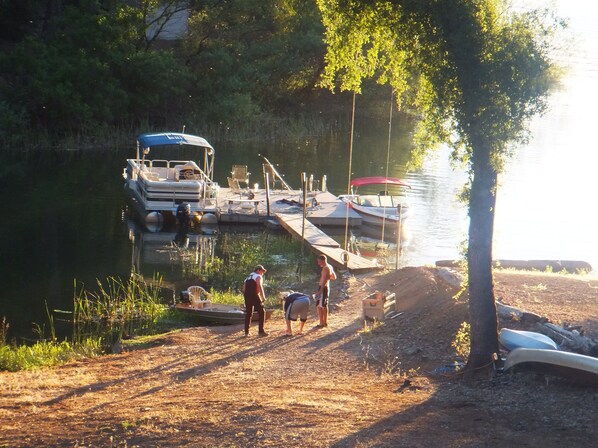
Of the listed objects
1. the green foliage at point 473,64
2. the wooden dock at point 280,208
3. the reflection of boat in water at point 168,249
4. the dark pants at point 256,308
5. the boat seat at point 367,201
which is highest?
the green foliage at point 473,64

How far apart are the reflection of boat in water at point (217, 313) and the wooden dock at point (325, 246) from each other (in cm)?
541

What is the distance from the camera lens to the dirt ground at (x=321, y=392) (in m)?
9.87

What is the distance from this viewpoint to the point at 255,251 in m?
28.6

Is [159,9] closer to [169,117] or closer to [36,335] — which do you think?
[169,117]

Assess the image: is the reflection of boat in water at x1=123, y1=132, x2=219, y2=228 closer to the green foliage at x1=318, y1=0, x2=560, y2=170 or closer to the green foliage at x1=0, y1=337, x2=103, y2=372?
the green foliage at x1=0, y1=337, x2=103, y2=372

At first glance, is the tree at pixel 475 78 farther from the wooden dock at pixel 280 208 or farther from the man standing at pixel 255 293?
the wooden dock at pixel 280 208

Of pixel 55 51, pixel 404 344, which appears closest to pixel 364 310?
pixel 404 344

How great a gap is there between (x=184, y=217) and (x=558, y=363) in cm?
2258

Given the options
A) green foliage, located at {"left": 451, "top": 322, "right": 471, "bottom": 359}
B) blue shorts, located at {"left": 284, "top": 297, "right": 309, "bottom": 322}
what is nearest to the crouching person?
blue shorts, located at {"left": 284, "top": 297, "right": 309, "bottom": 322}

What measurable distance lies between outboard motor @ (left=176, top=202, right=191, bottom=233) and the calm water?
1663 millimetres

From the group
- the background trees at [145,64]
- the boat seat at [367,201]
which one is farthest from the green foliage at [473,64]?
the background trees at [145,64]

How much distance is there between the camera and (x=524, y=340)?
42.2 ft

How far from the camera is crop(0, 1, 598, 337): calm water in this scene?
77.6 ft

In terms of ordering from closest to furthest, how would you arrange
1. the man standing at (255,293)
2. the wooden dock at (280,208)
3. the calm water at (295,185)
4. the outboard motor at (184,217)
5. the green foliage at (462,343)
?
the green foliage at (462,343), the man standing at (255,293), the calm water at (295,185), the outboard motor at (184,217), the wooden dock at (280,208)
